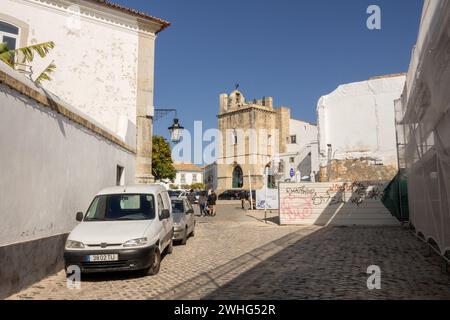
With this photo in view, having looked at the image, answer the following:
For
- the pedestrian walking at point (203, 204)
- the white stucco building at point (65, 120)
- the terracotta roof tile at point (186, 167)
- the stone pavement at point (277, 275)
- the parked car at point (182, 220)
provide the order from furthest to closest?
the terracotta roof tile at point (186, 167) → the pedestrian walking at point (203, 204) → the parked car at point (182, 220) → the white stucco building at point (65, 120) → the stone pavement at point (277, 275)

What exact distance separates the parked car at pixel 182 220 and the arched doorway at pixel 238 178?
157 ft

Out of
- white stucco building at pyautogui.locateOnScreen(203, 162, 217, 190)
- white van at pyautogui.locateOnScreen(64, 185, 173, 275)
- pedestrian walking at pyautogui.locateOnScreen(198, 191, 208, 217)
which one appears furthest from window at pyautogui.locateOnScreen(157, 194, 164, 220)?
white stucco building at pyautogui.locateOnScreen(203, 162, 217, 190)

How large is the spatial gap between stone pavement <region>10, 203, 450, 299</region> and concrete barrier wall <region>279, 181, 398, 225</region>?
531cm

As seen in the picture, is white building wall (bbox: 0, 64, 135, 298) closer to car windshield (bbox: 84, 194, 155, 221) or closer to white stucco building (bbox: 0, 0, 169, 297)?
white stucco building (bbox: 0, 0, 169, 297)

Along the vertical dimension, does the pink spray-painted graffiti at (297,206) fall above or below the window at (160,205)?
below

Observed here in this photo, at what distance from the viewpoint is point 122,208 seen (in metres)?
8.37

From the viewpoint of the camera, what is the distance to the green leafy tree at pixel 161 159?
142 ft

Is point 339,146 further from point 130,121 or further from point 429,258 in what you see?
point 429,258

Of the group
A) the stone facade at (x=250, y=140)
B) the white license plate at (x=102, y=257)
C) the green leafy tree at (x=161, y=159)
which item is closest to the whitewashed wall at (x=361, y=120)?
the green leafy tree at (x=161, y=159)

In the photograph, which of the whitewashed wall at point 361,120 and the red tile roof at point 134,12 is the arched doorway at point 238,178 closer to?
the whitewashed wall at point 361,120

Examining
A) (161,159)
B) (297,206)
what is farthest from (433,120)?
(161,159)

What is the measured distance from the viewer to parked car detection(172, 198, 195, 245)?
11359mm

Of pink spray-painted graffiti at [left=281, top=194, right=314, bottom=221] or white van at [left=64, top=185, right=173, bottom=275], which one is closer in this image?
white van at [left=64, top=185, right=173, bottom=275]
